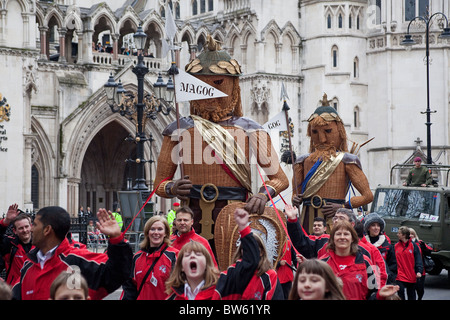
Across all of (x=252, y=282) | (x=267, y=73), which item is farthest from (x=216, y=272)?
(x=267, y=73)

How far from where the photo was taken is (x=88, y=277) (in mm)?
5504

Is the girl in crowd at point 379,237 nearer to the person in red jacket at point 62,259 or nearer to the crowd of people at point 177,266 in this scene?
the crowd of people at point 177,266

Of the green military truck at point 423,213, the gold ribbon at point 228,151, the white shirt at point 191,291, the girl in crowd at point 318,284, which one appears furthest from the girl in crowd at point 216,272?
the green military truck at point 423,213

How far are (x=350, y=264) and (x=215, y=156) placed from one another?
1.94 metres

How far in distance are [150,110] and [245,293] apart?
65.2ft

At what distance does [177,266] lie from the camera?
5.79m

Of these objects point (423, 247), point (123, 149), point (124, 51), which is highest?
point (124, 51)

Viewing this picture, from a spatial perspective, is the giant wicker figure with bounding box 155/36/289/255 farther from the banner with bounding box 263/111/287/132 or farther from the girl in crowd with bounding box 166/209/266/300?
the girl in crowd with bounding box 166/209/266/300

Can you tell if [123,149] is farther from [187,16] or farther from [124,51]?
[187,16]

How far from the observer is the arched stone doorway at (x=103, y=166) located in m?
37.3

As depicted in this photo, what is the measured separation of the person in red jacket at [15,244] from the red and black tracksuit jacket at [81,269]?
100 inches
